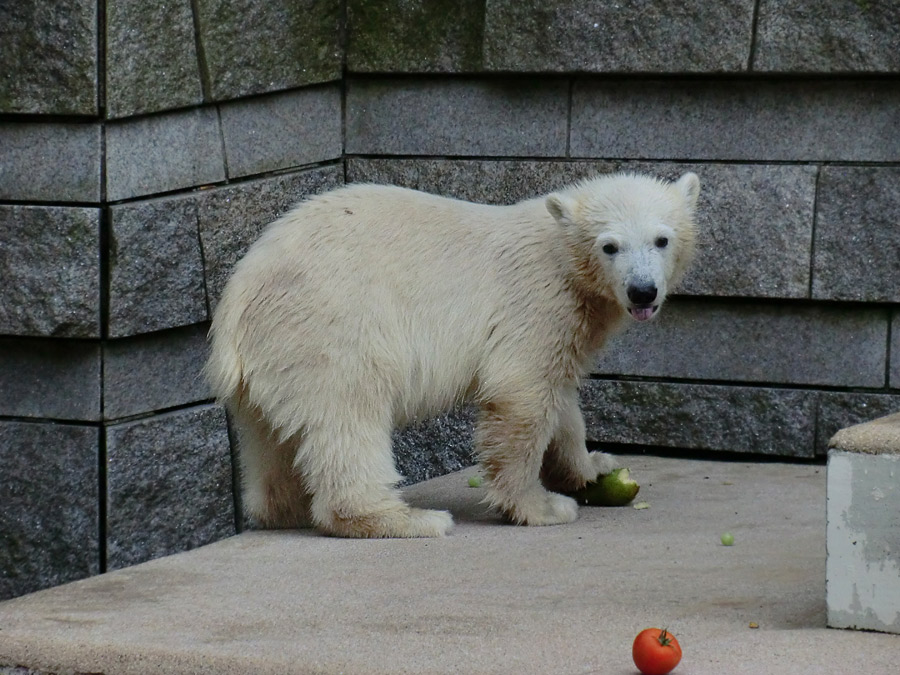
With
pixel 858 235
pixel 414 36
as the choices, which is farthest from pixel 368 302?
pixel 858 235

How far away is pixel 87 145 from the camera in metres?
4.50

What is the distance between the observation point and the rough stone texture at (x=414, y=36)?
5.58 m

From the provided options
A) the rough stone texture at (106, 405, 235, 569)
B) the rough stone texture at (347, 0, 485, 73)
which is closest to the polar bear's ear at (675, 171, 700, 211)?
the rough stone texture at (347, 0, 485, 73)

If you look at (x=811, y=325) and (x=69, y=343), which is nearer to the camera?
(x=69, y=343)

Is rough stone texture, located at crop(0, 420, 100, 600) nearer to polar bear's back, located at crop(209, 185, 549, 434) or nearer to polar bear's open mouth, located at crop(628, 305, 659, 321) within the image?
polar bear's back, located at crop(209, 185, 549, 434)

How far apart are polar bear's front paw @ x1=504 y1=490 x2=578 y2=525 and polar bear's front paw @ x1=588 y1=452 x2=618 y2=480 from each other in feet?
1.07

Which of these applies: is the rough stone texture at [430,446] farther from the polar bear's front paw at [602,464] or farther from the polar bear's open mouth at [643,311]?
the polar bear's open mouth at [643,311]

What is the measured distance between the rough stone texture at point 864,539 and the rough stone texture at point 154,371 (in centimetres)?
257

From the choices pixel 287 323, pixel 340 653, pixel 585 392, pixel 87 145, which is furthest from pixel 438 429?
pixel 340 653

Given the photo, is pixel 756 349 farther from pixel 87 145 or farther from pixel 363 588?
pixel 87 145

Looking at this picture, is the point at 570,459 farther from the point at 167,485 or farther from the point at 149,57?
the point at 149,57

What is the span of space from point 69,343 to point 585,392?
7.35 ft

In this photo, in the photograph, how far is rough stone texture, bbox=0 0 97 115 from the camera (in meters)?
4.37

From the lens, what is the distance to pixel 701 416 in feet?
18.3
